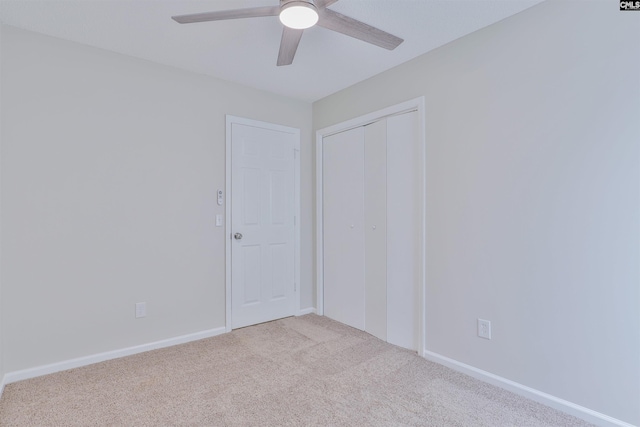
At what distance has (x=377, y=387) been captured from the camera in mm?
2127

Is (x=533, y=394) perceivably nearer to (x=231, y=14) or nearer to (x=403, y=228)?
(x=403, y=228)

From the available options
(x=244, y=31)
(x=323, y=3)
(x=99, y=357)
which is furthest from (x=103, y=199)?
(x=323, y=3)

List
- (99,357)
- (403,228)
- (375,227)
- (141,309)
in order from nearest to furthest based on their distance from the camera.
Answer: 1. (99,357)
2. (141,309)
3. (403,228)
4. (375,227)

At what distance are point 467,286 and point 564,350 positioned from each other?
0.63 m

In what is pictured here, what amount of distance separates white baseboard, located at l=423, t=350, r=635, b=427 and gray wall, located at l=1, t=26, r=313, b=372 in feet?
6.71

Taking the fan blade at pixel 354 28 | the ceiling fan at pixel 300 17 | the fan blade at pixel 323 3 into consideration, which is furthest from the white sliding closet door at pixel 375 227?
the fan blade at pixel 323 3

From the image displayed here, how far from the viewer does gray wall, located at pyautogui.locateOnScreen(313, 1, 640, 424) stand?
1683 mm

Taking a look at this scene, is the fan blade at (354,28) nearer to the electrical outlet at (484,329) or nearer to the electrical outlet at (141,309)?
the electrical outlet at (484,329)

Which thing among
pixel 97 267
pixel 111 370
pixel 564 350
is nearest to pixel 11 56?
pixel 97 267

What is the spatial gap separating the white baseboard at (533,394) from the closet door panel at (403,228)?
0.34m

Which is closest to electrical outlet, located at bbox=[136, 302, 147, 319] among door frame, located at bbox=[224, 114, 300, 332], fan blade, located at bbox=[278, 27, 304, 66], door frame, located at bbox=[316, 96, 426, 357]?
door frame, located at bbox=[224, 114, 300, 332]

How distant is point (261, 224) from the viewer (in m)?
3.37

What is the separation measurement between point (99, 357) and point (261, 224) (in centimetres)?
172

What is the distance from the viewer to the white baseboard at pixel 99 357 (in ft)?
7.23
